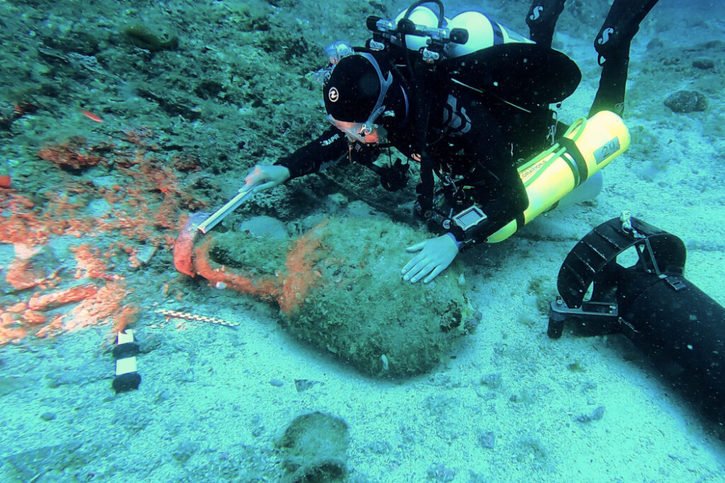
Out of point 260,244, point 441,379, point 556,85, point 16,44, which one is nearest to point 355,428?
point 441,379

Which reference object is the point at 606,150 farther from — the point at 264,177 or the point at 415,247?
the point at 264,177

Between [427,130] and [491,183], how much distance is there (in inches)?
25.2

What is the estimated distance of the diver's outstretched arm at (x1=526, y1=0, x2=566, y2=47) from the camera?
186 inches

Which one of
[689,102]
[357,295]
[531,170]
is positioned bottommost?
[357,295]

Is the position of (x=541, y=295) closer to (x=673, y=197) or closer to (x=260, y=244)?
(x=260, y=244)

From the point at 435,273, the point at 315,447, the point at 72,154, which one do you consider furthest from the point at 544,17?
the point at 315,447

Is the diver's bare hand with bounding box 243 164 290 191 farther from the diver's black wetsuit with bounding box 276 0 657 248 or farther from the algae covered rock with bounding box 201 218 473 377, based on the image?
the algae covered rock with bounding box 201 218 473 377

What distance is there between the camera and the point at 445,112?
2.55 m

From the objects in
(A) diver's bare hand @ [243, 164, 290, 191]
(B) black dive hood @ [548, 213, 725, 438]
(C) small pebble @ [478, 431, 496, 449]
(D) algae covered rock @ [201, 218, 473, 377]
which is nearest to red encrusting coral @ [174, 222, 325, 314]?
(D) algae covered rock @ [201, 218, 473, 377]

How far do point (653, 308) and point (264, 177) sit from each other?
2693mm

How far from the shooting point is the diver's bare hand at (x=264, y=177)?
291cm

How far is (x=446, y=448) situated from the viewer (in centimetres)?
191

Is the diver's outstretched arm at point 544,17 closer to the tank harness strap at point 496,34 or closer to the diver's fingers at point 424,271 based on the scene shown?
the tank harness strap at point 496,34

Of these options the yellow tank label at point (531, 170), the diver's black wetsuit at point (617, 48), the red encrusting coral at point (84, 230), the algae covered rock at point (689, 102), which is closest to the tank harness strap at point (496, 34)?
the yellow tank label at point (531, 170)
